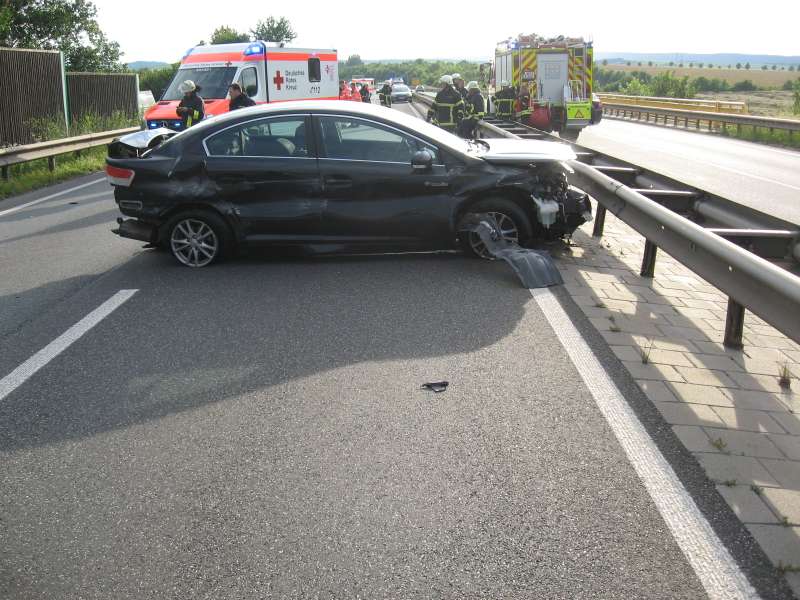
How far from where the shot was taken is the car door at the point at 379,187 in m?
8.38

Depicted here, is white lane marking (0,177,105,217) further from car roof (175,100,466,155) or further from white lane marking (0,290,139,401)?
white lane marking (0,290,139,401)

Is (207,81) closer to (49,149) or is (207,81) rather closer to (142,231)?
(49,149)

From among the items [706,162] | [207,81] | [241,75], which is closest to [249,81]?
[241,75]

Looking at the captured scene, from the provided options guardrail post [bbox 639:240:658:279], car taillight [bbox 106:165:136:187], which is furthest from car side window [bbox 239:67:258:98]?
guardrail post [bbox 639:240:658:279]

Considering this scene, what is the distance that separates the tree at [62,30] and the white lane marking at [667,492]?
38923mm

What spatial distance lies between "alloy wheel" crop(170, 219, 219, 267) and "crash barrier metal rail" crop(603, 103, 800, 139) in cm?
2266

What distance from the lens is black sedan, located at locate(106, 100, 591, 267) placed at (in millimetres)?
8383

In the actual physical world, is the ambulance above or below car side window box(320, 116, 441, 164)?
above

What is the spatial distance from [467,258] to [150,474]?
16.9ft

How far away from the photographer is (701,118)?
1336 inches

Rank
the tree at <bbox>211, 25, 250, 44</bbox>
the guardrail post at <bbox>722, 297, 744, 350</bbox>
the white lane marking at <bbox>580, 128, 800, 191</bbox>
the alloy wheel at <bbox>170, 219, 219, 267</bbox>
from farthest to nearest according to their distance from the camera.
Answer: the tree at <bbox>211, 25, 250, 44</bbox>
the white lane marking at <bbox>580, 128, 800, 191</bbox>
the alloy wheel at <bbox>170, 219, 219, 267</bbox>
the guardrail post at <bbox>722, 297, 744, 350</bbox>

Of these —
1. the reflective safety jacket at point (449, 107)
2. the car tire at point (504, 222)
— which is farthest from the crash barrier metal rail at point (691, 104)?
the car tire at point (504, 222)

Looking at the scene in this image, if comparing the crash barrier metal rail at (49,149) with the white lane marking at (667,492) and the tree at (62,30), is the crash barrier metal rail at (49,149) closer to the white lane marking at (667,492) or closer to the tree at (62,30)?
the white lane marking at (667,492)

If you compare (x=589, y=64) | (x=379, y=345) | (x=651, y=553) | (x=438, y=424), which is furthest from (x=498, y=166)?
(x=589, y=64)
